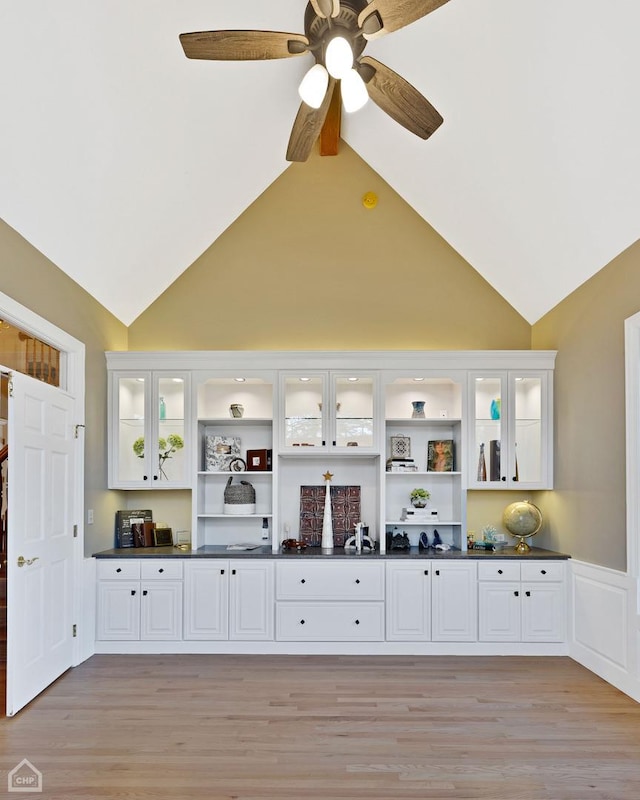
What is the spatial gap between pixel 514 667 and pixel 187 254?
4346 millimetres

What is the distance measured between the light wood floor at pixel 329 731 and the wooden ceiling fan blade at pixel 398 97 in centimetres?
323

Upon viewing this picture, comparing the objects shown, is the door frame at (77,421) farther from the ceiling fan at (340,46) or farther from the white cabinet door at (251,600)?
the ceiling fan at (340,46)

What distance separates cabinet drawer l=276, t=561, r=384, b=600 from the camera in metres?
4.95

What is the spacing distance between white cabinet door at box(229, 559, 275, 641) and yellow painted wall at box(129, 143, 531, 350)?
79.0 inches

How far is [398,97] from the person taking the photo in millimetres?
3027

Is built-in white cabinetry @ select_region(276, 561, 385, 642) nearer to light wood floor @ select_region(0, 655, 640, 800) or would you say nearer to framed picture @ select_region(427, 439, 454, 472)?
light wood floor @ select_region(0, 655, 640, 800)

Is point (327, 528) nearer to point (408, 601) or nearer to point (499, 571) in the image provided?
point (408, 601)

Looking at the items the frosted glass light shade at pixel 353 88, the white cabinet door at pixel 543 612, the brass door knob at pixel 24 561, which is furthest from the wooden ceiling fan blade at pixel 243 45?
the white cabinet door at pixel 543 612

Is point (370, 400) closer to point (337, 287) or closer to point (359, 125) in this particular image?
point (337, 287)

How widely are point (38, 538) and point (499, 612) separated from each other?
3.44 meters

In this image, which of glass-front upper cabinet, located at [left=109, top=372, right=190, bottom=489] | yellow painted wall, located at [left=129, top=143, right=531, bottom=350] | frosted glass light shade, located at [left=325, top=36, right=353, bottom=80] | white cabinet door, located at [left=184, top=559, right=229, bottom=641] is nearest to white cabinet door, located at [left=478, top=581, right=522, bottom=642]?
white cabinet door, located at [left=184, top=559, right=229, bottom=641]

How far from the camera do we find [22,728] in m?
3.52

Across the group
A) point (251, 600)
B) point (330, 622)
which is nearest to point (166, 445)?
point (251, 600)

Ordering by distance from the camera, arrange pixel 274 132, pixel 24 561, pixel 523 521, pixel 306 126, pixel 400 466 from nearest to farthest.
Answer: pixel 306 126
pixel 24 561
pixel 274 132
pixel 523 521
pixel 400 466
